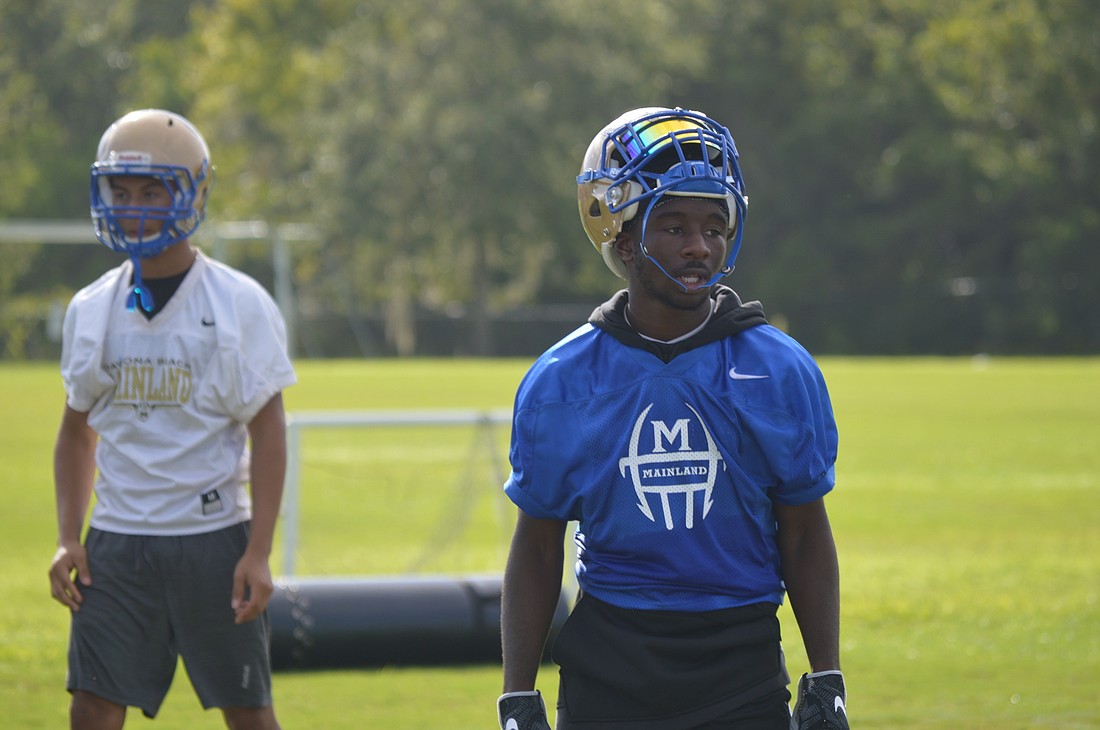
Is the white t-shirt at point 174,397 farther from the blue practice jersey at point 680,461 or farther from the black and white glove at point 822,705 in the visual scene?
the black and white glove at point 822,705

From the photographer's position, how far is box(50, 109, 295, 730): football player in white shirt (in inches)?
170

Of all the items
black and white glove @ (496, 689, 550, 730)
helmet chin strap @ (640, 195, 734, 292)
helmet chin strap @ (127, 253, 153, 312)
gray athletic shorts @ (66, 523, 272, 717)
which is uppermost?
helmet chin strap @ (640, 195, 734, 292)

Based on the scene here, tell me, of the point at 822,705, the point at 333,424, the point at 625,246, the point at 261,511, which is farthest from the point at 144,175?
the point at 333,424

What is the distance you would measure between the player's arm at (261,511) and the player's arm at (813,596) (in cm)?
164

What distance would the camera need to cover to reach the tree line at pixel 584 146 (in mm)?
47812

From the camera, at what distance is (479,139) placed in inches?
1945

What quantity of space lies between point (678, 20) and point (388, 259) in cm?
1206

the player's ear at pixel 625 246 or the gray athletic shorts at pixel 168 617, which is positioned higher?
the player's ear at pixel 625 246

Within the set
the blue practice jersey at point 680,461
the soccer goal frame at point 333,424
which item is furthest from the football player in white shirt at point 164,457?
the soccer goal frame at point 333,424

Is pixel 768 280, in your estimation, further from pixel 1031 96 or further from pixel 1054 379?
pixel 1054 379

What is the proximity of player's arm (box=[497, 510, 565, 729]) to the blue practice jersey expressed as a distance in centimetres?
5

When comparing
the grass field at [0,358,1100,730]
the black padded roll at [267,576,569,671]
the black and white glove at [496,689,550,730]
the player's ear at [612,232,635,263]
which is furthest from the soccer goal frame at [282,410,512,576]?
the black and white glove at [496,689,550,730]

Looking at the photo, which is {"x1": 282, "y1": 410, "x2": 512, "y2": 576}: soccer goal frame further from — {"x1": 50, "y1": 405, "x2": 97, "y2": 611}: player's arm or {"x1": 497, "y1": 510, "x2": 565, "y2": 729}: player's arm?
{"x1": 497, "y1": 510, "x2": 565, "y2": 729}: player's arm

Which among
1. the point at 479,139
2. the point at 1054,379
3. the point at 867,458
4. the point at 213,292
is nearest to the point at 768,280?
the point at 479,139
